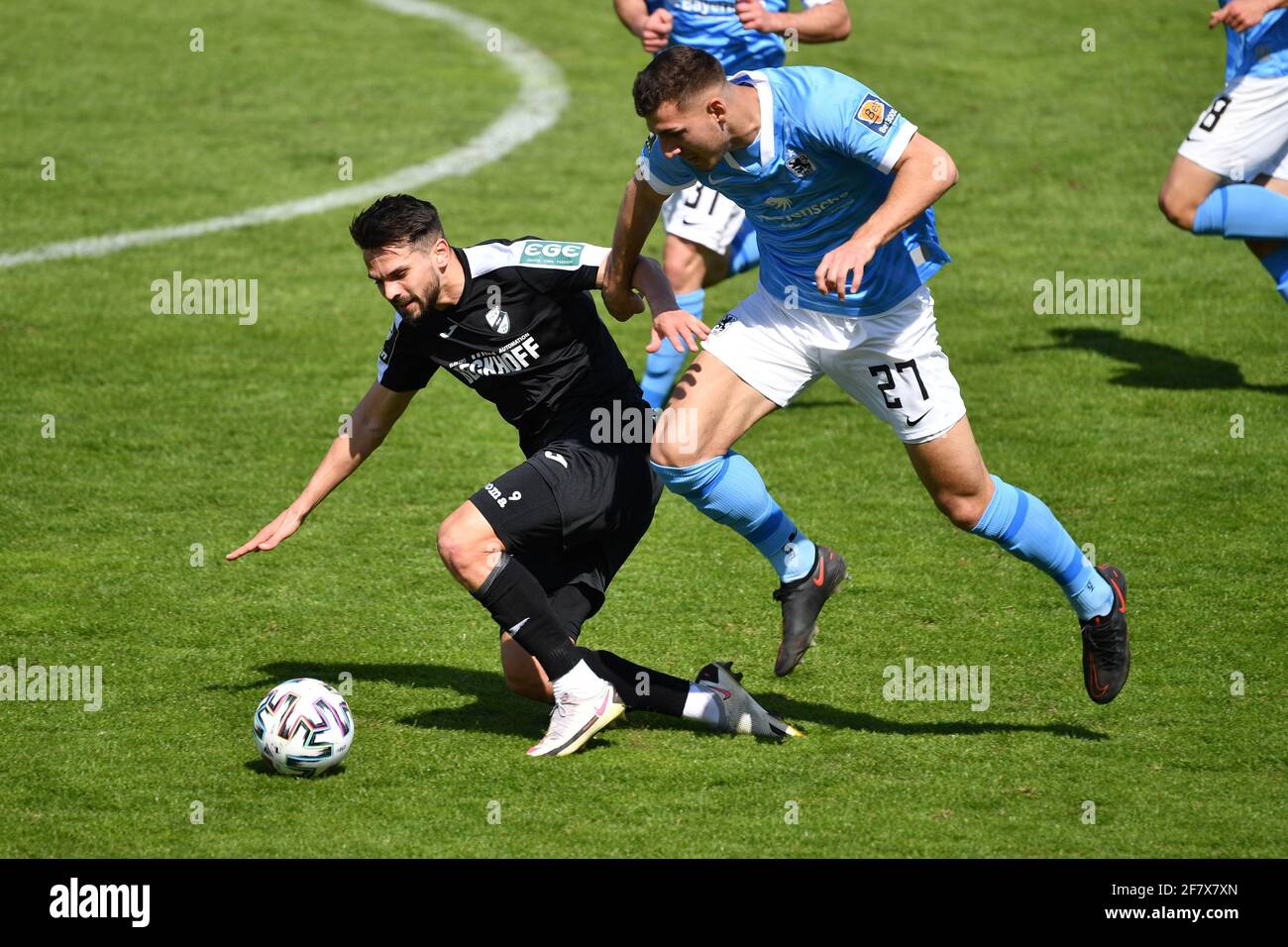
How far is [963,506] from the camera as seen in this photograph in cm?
576

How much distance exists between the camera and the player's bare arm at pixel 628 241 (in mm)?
5746

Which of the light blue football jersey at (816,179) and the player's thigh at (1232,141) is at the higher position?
the player's thigh at (1232,141)

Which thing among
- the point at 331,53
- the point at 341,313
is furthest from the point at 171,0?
the point at 341,313

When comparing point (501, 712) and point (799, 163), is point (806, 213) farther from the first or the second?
point (501, 712)

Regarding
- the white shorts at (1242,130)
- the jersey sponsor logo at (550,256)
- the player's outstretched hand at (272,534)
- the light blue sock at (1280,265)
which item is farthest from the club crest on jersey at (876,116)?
the light blue sock at (1280,265)

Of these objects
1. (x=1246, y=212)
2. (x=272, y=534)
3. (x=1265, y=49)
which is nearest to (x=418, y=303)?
(x=272, y=534)

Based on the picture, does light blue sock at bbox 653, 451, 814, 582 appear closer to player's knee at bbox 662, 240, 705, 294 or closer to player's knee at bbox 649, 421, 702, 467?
player's knee at bbox 649, 421, 702, 467

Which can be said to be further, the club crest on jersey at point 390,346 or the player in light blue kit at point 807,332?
the club crest on jersey at point 390,346

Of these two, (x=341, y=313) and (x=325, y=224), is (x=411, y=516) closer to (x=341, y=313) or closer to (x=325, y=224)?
(x=341, y=313)

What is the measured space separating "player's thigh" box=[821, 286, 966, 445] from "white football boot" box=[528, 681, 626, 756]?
136 cm

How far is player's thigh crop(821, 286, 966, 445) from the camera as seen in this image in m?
5.71

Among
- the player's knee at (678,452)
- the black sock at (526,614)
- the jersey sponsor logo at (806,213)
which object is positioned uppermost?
the jersey sponsor logo at (806,213)

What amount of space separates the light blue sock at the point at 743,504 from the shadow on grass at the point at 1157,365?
4195mm

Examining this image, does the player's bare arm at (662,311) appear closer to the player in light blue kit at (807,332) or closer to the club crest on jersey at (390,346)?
the player in light blue kit at (807,332)
